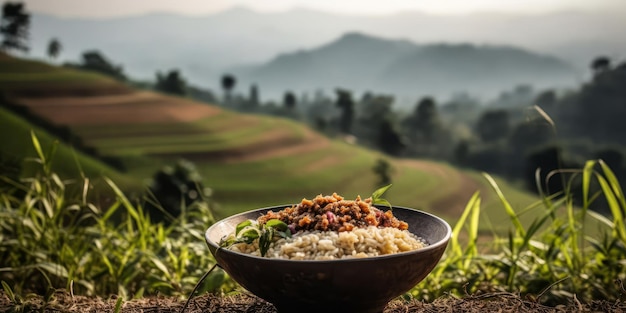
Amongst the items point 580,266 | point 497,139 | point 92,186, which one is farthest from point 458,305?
point 497,139

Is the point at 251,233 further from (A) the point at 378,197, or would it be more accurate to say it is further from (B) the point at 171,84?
(B) the point at 171,84

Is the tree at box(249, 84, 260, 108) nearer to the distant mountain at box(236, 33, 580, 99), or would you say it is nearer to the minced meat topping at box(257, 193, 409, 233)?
the distant mountain at box(236, 33, 580, 99)

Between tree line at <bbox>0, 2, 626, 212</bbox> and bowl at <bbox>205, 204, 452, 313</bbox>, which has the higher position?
bowl at <bbox>205, 204, 452, 313</bbox>

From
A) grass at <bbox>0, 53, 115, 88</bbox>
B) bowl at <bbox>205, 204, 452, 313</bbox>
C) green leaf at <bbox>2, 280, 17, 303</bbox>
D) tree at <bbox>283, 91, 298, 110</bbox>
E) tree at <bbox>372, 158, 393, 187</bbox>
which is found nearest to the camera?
bowl at <bbox>205, 204, 452, 313</bbox>

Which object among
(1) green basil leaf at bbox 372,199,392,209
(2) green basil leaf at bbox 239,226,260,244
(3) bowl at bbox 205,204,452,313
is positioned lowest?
(3) bowl at bbox 205,204,452,313

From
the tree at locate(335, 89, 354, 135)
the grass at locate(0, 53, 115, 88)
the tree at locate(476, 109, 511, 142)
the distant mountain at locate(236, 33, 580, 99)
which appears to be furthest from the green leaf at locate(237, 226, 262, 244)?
the distant mountain at locate(236, 33, 580, 99)

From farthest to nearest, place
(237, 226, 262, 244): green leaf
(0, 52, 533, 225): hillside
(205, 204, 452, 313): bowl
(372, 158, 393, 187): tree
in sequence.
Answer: (372, 158, 393, 187): tree
(0, 52, 533, 225): hillside
(237, 226, 262, 244): green leaf
(205, 204, 452, 313): bowl
